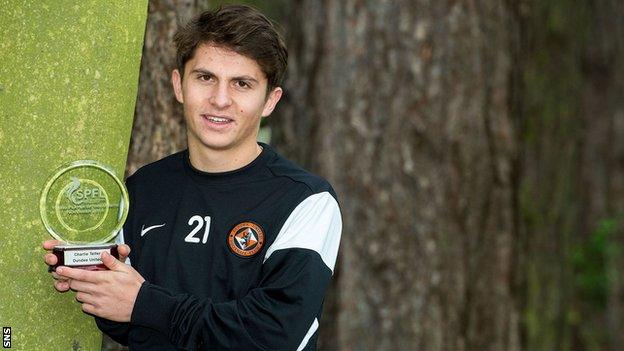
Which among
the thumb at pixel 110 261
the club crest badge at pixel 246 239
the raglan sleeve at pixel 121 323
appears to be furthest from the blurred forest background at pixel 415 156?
the thumb at pixel 110 261

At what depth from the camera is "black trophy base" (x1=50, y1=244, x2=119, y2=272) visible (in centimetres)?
280

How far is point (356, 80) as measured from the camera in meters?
6.01

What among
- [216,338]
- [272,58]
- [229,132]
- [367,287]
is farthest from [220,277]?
[367,287]

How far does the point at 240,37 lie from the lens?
3.10m

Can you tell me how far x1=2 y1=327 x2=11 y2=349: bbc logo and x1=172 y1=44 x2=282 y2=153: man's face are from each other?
696mm

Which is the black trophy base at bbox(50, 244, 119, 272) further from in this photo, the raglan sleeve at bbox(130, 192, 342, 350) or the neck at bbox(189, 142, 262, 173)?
the neck at bbox(189, 142, 262, 173)

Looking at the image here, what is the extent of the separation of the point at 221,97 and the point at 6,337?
32.5 inches

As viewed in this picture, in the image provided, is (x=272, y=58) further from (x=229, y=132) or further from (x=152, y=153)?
(x=152, y=153)

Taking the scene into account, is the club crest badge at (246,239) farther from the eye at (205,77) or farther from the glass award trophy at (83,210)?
the eye at (205,77)

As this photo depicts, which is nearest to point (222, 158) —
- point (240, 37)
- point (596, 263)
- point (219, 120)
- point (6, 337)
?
point (219, 120)

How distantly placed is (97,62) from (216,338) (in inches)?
30.6

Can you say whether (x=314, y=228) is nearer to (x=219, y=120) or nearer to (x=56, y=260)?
(x=219, y=120)

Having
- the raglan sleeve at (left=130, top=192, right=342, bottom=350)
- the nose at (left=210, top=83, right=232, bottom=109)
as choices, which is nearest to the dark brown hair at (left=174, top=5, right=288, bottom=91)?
the nose at (left=210, top=83, right=232, bottom=109)

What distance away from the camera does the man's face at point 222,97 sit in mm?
3104
